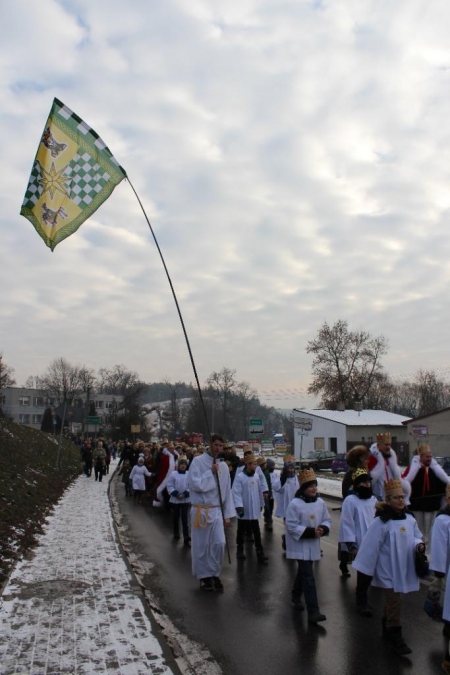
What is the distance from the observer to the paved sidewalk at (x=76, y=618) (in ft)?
16.7

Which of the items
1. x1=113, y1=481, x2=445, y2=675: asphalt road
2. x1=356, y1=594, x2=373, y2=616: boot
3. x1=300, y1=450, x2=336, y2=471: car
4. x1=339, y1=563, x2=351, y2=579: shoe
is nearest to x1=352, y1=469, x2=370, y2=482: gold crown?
x1=339, y1=563, x2=351, y2=579: shoe

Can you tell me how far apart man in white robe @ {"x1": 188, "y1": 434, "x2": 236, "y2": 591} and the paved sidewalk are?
36.5 inches

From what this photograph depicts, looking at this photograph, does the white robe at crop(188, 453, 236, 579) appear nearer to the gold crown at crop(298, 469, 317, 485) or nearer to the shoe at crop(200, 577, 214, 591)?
the shoe at crop(200, 577, 214, 591)

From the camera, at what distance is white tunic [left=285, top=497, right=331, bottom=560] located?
6.75 meters

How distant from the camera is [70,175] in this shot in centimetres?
1027

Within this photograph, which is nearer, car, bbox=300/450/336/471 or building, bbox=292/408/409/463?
car, bbox=300/450/336/471

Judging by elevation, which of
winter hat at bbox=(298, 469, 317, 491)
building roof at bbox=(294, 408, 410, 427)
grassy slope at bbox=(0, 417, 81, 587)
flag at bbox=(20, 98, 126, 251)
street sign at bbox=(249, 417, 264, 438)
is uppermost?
flag at bbox=(20, 98, 126, 251)

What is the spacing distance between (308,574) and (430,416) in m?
40.5

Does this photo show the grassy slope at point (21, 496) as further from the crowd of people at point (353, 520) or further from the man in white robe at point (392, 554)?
the man in white robe at point (392, 554)

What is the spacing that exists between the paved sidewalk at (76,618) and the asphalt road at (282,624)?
1.78 feet

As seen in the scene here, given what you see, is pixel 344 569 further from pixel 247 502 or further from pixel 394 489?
pixel 394 489

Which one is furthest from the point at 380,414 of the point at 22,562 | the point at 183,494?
the point at 22,562

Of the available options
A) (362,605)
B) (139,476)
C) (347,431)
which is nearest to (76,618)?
(362,605)

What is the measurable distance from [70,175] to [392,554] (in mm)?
7627
